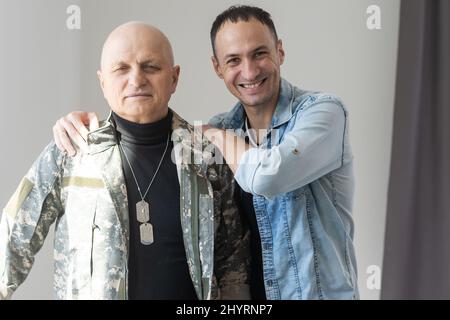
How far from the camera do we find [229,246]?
1432mm

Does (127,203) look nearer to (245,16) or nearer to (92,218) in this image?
(92,218)

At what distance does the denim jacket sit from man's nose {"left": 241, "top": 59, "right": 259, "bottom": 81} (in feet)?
0.39

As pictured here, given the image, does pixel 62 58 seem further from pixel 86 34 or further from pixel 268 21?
pixel 268 21

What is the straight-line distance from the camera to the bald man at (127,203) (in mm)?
1300

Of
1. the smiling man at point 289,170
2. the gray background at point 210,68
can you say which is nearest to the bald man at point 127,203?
the smiling man at point 289,170

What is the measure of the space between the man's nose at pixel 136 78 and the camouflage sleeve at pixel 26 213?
0.26 meters

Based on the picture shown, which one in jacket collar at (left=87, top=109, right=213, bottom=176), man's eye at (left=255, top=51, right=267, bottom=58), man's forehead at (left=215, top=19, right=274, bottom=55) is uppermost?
man's forehead at (left=215, top=19, right=274, bottom=55)

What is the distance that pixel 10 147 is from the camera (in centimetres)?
180

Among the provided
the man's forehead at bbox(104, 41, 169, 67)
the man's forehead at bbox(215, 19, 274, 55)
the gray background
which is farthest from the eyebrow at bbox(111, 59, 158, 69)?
the gray background

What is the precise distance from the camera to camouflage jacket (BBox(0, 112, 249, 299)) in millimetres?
1294

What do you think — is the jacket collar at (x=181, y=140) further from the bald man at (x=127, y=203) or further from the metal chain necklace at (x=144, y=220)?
the metal chain necklace at (x=144, y=220)

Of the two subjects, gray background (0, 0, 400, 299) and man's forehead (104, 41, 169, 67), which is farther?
gray background (0, 0, 400, 299)

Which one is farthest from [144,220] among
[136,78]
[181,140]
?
[136,78]

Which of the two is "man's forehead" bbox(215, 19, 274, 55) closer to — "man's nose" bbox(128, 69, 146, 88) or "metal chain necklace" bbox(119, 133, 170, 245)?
"man's nose" bbox(128, 69, 146, 88)
